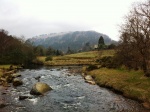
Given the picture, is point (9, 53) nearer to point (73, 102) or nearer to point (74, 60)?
point (74, 60)

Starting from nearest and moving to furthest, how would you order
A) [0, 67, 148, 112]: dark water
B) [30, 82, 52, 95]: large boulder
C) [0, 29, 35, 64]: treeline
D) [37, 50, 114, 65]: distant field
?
1. [0, 67, 148, 112]: dark water
2. [30, 82, 52, 95]: large boulder
3. [0, 29, 35, 64]: treeline
4. [37, 50, 114, 65]: distant field

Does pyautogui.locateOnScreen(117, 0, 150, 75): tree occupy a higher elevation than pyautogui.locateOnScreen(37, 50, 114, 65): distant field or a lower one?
higher

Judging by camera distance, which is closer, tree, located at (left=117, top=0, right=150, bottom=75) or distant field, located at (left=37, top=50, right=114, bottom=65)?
tree, located at (left=117, top=0, right=150, bottom=75)

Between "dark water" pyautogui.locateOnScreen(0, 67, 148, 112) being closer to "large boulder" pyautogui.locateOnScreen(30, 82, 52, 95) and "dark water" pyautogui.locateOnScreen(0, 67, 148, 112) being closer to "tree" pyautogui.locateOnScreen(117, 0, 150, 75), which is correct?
"large boulder" pyautogui.locateOnScreen(30, 82, 52, 95)

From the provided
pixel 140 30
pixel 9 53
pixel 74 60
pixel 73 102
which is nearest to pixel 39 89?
pixel 73 102

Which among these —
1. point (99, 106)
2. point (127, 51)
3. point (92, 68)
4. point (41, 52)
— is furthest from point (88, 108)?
point (41, 52)

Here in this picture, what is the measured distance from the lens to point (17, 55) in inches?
3915

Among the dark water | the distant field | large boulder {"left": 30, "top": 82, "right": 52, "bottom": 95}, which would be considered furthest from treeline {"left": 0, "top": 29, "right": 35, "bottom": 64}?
the dark water

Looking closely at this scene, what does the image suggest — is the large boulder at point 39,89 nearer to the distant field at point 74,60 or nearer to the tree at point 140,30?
the tree at point 140,30

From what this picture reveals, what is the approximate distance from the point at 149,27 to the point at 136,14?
4.50 meters

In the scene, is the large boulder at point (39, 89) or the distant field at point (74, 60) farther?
the distant field at point (74, 60)

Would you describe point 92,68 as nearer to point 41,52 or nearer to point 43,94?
point 43,94

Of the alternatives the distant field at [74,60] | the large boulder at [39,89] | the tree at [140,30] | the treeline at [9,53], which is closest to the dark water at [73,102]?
the large boulder at [39,89]

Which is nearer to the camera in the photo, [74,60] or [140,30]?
[140,30]
